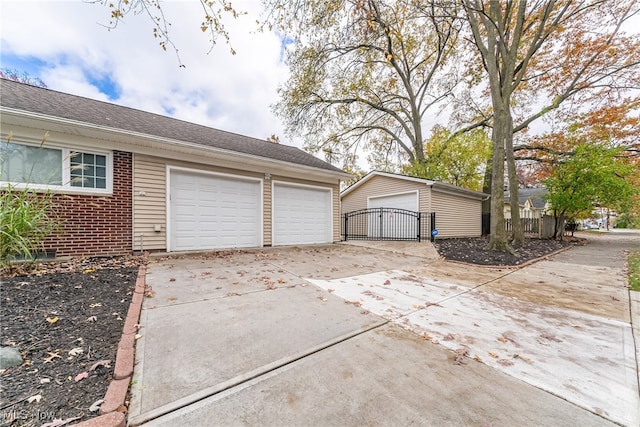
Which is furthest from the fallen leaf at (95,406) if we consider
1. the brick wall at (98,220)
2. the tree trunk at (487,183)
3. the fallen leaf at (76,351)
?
the tree trunk at (487,183)

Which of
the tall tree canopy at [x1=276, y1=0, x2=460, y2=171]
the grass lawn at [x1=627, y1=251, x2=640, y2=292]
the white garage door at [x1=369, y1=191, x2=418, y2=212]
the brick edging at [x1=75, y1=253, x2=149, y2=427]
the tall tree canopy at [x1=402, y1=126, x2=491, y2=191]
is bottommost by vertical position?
the grass lawn at [x1=627, y1=251, x2=640, y2=292]

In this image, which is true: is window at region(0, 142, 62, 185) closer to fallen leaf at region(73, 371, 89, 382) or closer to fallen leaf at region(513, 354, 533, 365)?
fallen leaf at region(73, 371, 89, 382)

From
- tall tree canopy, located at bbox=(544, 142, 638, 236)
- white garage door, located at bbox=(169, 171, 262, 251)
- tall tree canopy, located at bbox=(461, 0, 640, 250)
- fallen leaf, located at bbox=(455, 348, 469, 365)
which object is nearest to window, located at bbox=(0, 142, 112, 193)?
white garage door, located at bbox=(169, 171, 262, 251)

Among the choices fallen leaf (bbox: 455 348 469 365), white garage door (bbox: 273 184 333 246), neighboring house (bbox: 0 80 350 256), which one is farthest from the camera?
white garage door (bbox: 273 184 333 246)

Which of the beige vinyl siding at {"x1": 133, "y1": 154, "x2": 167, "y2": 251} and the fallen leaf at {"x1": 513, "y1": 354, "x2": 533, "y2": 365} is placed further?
the beige vinyl siding at {"x1": 133, "y1": 154, "x2": 167, "y2": 251}

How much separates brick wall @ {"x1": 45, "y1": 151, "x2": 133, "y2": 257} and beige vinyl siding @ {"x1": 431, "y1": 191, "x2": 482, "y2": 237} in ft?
35.1

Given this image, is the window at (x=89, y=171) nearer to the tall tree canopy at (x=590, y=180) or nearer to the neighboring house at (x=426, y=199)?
the neighboring house at (x=426, y=199)

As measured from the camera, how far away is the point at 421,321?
2.85 metres

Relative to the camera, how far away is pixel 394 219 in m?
11.7

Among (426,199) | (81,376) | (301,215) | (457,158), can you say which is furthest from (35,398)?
(457,158)

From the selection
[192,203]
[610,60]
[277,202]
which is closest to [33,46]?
[192,203]

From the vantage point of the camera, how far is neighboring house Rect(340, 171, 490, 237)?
35.9 ft

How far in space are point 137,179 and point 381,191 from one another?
1004cm

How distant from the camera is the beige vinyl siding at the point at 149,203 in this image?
19.5ft
